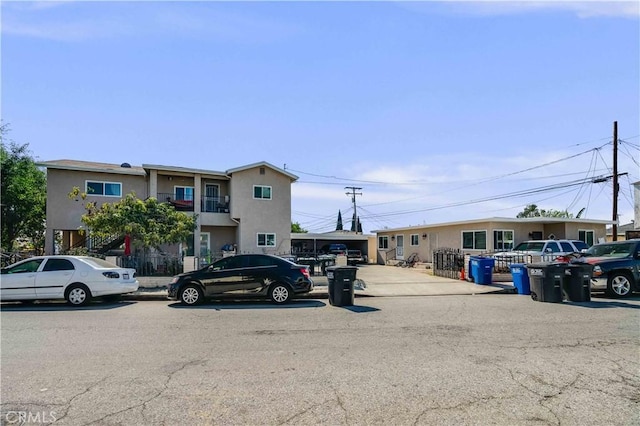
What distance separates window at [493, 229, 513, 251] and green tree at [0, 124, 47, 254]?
27233 mm

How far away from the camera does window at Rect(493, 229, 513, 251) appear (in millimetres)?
23938

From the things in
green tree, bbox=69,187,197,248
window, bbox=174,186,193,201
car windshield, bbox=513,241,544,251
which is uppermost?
window, bbox=174,186,193,201

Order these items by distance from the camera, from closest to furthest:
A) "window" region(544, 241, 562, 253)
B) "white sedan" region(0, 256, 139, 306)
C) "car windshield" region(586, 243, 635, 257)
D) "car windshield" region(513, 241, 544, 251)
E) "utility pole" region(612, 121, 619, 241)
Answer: "white sedan" region(0, 256, 139, 306)
"car windshield" region(586, 243, 635, 257)
"window" region(544, 241, 562, 253)
"car windshield" region(513, 241, 544, 251)
"utility pole" region(612, 121, 619, 241)

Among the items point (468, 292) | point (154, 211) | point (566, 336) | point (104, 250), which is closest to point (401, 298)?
point (468, 292)

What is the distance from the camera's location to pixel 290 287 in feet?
39.8

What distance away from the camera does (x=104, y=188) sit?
22.8m

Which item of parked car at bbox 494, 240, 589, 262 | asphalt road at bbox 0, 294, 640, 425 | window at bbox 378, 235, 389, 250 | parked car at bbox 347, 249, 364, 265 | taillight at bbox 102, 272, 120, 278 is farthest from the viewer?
window at bbox 378, 235, 389, 250

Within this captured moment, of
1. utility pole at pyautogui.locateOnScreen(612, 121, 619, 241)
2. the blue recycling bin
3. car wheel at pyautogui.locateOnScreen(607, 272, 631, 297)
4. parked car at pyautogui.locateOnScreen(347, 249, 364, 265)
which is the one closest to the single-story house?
utility pole at pyautogui.locateOnScreen(612, 121, 619, 241)

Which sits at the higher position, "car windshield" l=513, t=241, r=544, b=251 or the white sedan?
"car windshield" l=513, t=241, r=544, b=251

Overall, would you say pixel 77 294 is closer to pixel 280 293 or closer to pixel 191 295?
pixel 191 295

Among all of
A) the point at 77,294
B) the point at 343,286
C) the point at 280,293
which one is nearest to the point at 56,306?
the point at 77,294

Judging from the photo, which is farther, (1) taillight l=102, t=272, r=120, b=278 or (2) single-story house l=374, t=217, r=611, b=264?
(2) single-story house l=374, t=217, r=611, b=264

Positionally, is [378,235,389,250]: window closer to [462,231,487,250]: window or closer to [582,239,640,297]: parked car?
[462,231,487,250]: window

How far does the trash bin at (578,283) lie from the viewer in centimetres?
1177
